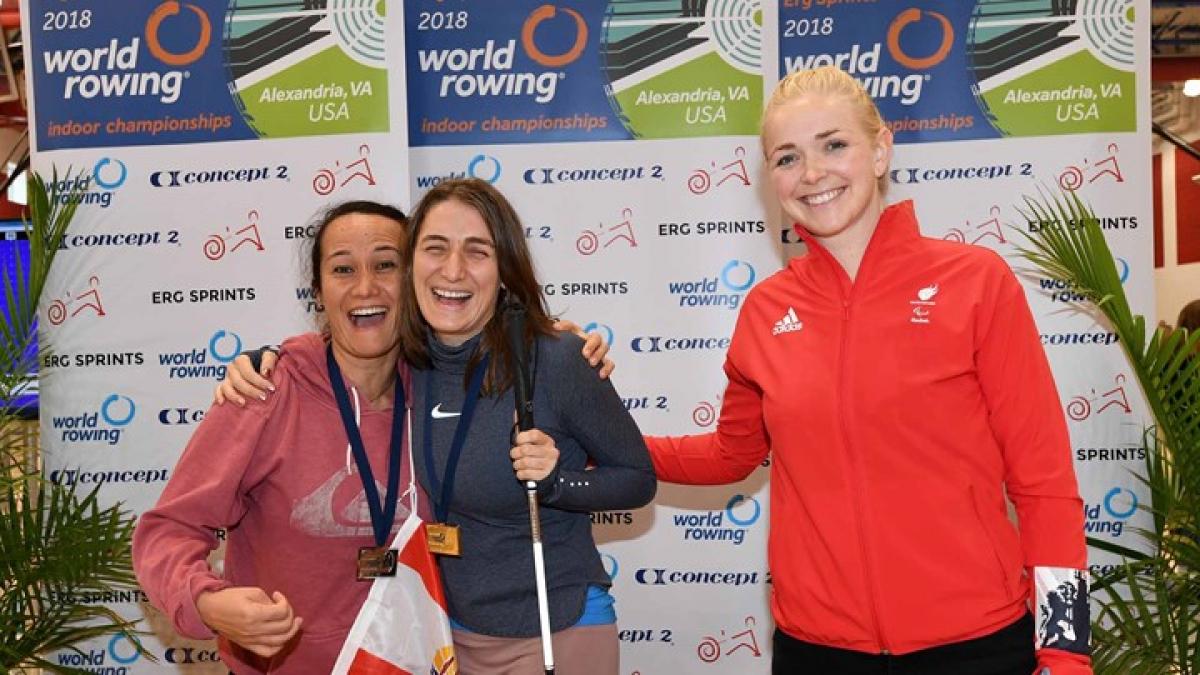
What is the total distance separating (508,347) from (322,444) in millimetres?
452

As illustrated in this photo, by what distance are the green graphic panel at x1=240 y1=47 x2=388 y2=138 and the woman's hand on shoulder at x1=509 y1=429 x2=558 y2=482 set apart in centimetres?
265

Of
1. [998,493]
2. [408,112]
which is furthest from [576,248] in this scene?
[998,493]

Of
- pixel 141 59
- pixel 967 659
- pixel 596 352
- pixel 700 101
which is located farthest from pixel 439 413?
pixel 141 59

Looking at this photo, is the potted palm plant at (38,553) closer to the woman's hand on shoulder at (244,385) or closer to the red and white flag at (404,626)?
the woman's hand on shoulder at (244,385)

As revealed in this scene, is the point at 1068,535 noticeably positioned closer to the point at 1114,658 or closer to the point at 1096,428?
the point at 1114,658

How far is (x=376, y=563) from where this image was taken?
227 cm

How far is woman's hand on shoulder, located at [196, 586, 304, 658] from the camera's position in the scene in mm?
2094

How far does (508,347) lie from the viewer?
2.37 meters

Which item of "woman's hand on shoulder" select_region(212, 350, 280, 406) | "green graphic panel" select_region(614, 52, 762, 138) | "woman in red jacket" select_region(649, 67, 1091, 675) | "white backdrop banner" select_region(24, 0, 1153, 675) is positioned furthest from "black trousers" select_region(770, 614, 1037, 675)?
"green graphic panel" select_region(614, 52, 762, 138)

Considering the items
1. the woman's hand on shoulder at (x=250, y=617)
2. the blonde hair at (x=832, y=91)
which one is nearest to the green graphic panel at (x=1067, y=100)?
the blonde hair at (x=832, y=91)

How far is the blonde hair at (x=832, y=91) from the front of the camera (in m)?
2.16

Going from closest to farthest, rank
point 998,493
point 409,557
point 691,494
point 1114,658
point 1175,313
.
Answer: point 998,493 < point 409,557 < point 1114,658 < point 691,494 < point 1175,313

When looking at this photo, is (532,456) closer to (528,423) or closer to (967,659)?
(528,423)

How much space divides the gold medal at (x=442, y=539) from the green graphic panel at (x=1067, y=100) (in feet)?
10.5
